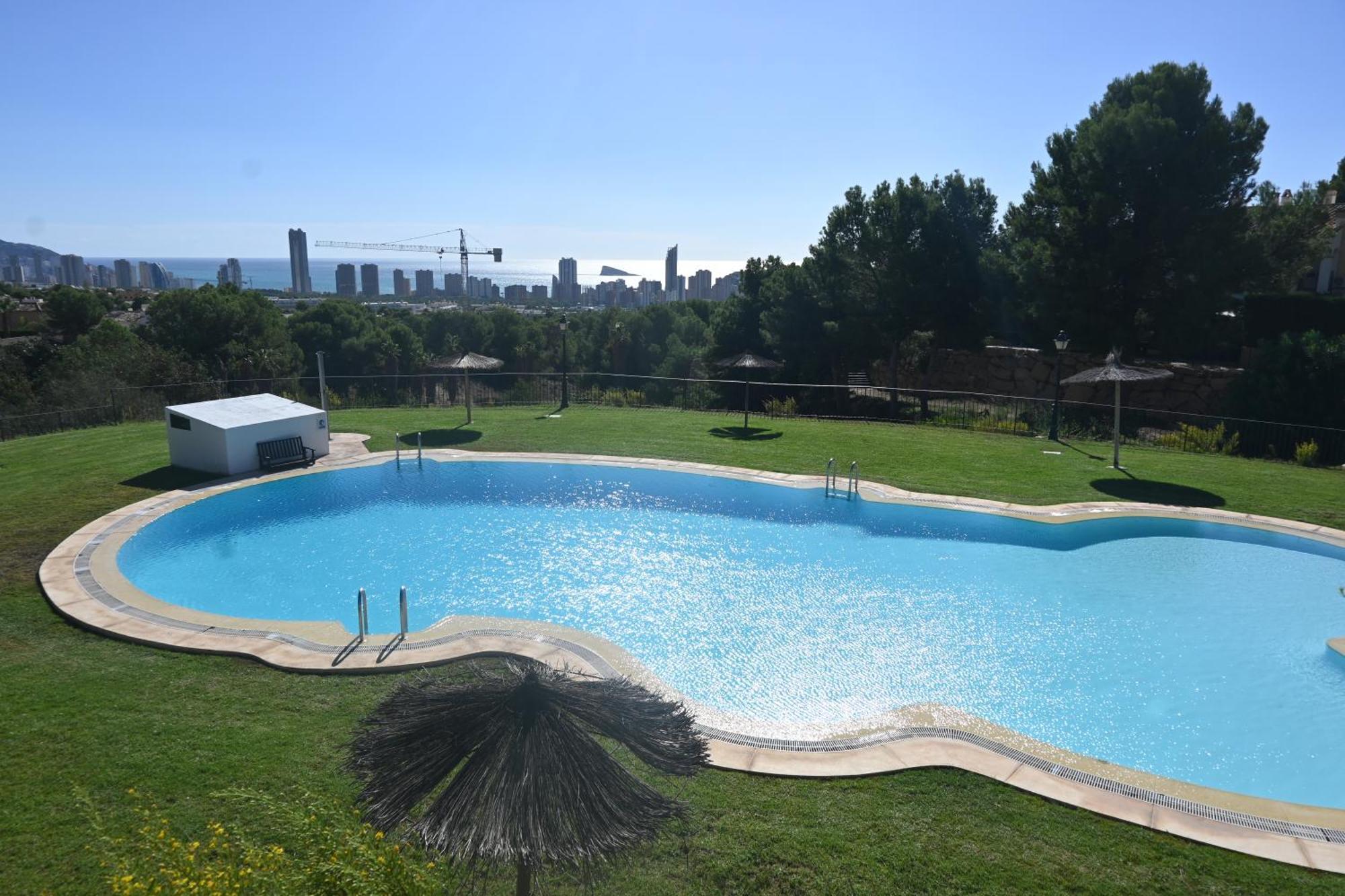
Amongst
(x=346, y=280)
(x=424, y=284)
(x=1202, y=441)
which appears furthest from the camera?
(x=424, y=284)

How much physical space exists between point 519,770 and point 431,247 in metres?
144

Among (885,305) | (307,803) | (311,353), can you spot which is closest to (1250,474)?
(885,305)

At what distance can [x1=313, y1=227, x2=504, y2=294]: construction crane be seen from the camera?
12044 centimetres

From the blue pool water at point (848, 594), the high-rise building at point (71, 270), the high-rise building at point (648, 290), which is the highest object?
the high-rise building at point (71, 270)

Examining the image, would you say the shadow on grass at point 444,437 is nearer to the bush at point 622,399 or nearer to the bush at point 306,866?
the bush at point 622,399

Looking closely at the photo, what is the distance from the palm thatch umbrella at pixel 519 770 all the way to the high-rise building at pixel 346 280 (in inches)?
6073

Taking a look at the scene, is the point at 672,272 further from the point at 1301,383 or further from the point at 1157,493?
the point at 1157,493

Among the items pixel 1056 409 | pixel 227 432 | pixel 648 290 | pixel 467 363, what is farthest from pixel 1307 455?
pixel 648 290

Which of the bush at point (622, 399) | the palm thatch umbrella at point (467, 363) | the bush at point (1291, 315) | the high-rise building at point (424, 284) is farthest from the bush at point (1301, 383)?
the high-rise building at point (424, 284)

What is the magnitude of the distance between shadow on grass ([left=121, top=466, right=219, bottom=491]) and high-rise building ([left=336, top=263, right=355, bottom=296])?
140375mm

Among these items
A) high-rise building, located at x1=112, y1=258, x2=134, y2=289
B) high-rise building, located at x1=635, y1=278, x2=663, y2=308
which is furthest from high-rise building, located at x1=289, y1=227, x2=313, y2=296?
high-rise building, located at x1=635, y1=278, x2=663, y2=308

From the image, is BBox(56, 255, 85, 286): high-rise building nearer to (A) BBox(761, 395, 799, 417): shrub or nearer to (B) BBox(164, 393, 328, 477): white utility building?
(B) BBox(164, 393, 328, 477): white utility building

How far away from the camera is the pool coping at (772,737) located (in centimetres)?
569

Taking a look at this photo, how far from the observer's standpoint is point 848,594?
11.0m
